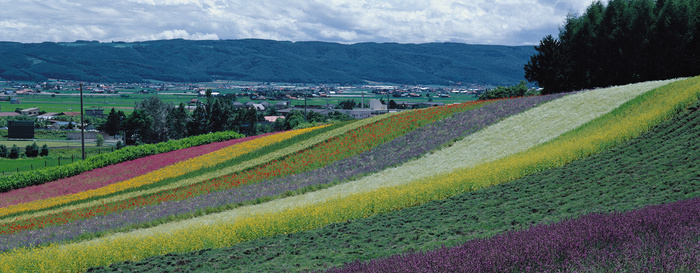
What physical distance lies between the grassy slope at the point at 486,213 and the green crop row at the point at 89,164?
35625mm

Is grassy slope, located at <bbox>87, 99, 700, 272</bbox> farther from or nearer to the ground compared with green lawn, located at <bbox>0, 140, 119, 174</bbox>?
farther from the ground

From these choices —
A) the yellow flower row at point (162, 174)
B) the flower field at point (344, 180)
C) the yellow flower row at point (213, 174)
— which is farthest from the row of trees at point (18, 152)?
the yellow flower row at point (213, 174)

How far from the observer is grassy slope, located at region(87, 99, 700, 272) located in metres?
11.5

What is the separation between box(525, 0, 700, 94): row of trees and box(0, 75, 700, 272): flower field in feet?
75.6

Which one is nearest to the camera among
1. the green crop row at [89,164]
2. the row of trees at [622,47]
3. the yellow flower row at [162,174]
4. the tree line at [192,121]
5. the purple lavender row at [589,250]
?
the purple lavender row at [589,250]

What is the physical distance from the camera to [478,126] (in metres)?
33.4

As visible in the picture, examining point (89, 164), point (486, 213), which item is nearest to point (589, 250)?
point (486, 213)

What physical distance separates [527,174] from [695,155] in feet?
18.3

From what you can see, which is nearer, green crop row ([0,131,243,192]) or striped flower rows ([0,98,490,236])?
striped flower rows ([0,98,490,236])

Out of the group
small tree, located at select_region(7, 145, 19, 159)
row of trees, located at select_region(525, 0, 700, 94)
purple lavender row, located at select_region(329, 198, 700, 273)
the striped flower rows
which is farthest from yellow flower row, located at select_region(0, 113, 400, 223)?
small tree, located at select_region(7, 145, 19, 159)

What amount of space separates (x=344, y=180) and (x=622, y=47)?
42.9 meters

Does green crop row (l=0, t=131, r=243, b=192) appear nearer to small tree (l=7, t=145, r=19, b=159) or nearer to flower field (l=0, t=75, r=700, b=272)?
flower field (l=0, t=75, r=700, b=272)

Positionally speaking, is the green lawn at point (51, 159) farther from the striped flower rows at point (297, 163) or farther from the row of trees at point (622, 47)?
the row of trees at point (622, 47)

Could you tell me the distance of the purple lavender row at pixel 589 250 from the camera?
6.24 metres
